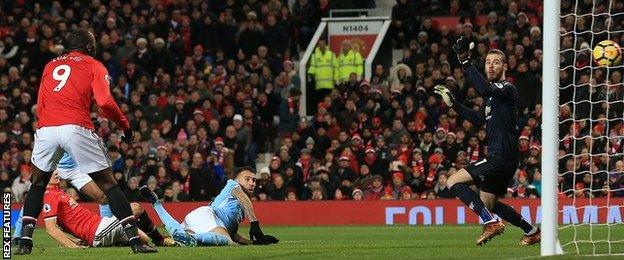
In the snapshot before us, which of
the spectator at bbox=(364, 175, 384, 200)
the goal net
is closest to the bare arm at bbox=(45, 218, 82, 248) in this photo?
the goal net

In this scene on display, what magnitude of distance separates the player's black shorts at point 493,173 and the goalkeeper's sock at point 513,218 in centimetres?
17

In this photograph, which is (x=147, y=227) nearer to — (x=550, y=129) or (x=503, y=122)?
(x=503, y=122)

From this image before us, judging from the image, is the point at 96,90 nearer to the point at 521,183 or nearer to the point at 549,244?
the point at 549,244

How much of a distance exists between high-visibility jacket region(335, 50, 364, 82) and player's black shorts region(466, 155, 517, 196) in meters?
13.7

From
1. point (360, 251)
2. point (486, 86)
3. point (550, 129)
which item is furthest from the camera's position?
point (486, 86)

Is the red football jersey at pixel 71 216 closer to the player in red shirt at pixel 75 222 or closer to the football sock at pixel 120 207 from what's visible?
the player in red shirt at pixel 75 222

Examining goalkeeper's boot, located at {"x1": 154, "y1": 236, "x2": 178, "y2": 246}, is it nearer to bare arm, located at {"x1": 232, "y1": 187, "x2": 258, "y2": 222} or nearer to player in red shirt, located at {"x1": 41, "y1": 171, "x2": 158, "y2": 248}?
player in red shirt, located at {"x1": 41, "y1": 171, "x2": 158, "y2": 248}

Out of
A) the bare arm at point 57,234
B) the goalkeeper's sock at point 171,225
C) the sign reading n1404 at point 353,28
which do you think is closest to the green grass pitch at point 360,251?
the bare arm at point 57,234

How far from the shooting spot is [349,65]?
27.4 m

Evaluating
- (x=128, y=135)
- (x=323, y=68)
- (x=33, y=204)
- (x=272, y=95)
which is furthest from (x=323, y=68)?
(x=33, y=204)

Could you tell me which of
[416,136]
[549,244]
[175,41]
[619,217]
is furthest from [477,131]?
[549,244]

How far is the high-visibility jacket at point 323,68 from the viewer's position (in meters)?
27.4

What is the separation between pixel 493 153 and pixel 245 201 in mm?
2674

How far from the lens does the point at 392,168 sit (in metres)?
24.2
